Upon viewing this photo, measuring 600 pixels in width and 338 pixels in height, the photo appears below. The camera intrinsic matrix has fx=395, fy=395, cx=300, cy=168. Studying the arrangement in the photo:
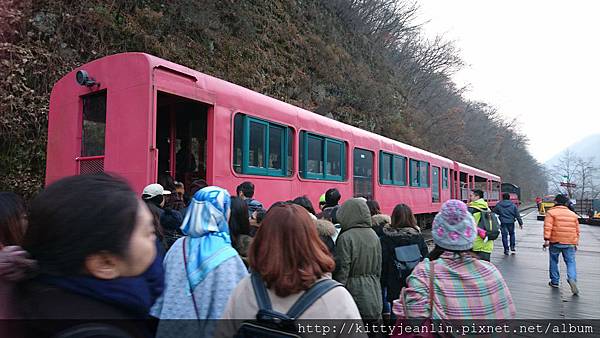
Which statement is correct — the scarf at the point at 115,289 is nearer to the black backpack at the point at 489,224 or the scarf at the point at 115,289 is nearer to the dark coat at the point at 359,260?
the dark coat at the point at 359,260

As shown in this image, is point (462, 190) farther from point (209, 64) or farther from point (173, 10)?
point (173, 10)

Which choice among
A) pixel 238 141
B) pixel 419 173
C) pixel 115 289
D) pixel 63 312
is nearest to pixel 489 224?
pixel 238 141

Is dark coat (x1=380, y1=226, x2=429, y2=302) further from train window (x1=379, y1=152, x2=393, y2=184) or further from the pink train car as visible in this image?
train window (x1=379, y1=152, x2=393, y2=184)

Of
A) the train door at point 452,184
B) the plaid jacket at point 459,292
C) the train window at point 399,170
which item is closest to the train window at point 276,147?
the plaid jacket at point 459,292

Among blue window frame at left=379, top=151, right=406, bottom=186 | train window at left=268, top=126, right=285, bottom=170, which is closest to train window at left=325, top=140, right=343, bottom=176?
train window at left=268, top=126, right=285, bottom=170

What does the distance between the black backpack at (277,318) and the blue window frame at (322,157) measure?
18.5 feet

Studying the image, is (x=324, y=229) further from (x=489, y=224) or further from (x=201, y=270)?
(x=489, y=224)

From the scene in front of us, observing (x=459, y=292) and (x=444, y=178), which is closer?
(x=459, y=292)

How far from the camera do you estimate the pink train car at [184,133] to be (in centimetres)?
477

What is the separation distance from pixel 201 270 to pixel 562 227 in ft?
21.6

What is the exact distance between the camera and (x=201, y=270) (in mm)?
2084

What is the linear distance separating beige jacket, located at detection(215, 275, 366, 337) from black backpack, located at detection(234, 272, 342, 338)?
0.06 ft

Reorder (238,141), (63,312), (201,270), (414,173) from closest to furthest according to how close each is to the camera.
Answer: (63,312) → (201,270) → (238,141) → (414,173)

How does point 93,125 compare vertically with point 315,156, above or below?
above
